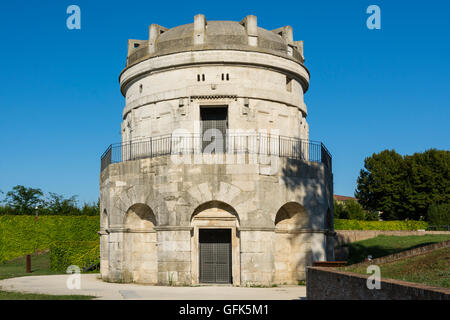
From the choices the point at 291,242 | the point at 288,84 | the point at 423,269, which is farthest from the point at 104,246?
the point at 423,269

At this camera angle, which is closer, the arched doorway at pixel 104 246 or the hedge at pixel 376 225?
the arched doorway at pixel 104 246

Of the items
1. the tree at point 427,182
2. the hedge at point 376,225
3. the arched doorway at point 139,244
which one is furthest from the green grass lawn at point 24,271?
the tree at point 427,182

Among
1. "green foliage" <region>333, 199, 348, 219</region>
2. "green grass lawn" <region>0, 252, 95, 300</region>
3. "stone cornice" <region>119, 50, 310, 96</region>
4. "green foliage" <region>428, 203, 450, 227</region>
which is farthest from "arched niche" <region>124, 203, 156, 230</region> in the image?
"green foliage" <region>333, 199, 348, 219</region>

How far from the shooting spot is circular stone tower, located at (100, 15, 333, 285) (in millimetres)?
21094

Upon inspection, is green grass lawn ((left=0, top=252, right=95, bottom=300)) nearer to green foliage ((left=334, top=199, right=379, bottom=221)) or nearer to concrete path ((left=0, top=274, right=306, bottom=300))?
concrete path ((left=0, top=274, right=306, bottom=300))

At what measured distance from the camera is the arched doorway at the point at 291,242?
22.5 meters

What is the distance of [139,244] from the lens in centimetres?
2295

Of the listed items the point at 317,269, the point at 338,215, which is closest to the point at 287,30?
the point at 317,269

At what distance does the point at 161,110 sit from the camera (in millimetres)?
24984

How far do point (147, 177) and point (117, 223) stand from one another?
2.74 meters

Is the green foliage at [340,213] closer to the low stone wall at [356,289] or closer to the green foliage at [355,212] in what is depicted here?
the green foliage at [355,212]

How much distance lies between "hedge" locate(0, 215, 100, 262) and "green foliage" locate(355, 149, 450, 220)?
40.5 meters

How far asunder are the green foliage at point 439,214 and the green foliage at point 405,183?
405 cm

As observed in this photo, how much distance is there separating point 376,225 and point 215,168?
1533 inches
